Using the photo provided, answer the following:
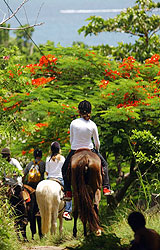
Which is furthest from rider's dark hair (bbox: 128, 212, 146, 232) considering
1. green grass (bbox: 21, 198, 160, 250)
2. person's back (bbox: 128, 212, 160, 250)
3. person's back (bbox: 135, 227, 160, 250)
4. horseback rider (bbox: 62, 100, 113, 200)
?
horseback rider (bbox: 62, 100, 113, 200)

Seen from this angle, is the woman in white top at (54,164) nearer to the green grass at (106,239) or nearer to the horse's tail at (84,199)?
the green grass at (106,239)

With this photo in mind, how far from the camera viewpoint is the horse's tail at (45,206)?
413 inches

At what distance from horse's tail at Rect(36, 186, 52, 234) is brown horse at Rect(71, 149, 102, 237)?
7.87 feet

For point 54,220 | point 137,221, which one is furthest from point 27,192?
point 137,221

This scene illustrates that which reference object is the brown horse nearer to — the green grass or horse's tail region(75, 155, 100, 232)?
horse's tail region(75, 155, 100, 232)

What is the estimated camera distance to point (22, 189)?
35.1ft

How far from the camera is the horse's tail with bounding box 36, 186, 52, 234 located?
10500 mm

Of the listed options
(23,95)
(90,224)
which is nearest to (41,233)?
(90,224)

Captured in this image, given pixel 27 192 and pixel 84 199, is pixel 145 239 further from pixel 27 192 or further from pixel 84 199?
pixel 27 192

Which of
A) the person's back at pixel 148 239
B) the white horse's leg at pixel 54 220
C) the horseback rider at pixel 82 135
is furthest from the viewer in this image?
the white horse's leg at pixel 54 220

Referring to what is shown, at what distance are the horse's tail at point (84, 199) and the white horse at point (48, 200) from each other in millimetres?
2528

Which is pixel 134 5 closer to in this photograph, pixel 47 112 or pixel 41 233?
pixel 47 112

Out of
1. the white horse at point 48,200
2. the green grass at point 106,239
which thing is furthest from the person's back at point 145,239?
the white horse at point 48,200

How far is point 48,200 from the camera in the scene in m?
10.5
